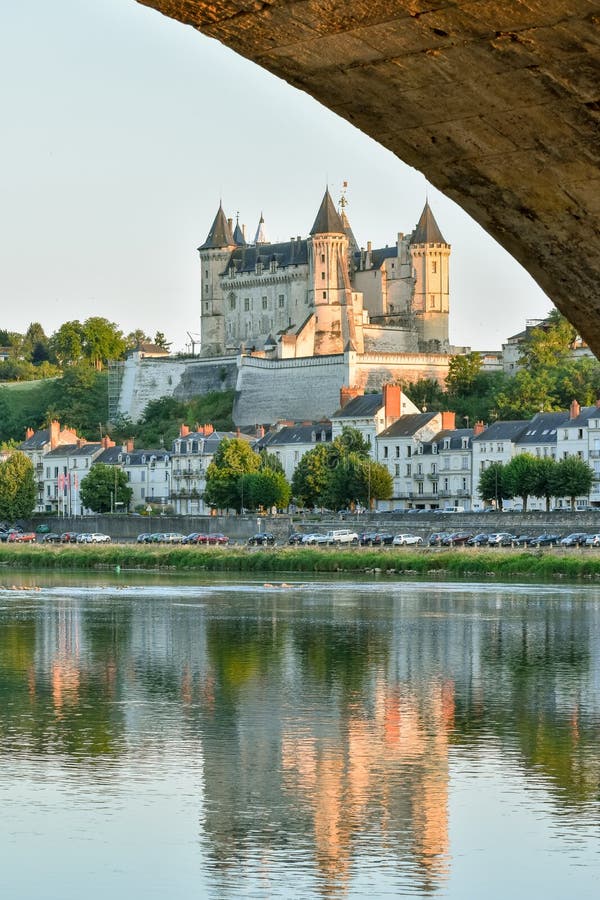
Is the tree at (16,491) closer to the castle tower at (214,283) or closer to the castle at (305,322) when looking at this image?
the castle at (305,322)

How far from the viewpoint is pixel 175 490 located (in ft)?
289

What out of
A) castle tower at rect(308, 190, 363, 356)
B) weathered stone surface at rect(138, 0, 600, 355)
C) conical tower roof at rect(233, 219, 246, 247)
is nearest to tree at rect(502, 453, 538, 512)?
castle tower at rect(308, 190, 363, 356)

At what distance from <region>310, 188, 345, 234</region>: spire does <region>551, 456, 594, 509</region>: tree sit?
40.5 m

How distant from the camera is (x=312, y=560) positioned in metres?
59.3

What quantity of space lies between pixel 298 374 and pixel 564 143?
3733 inches

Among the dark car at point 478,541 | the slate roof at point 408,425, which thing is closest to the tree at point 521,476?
the dark car at point 478,541

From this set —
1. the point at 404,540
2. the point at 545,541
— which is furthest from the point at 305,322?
the point at 545,541

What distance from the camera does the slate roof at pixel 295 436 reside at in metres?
85.1

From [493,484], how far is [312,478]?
954 centimetres

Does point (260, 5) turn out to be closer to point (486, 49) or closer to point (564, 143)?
point (486, 49)

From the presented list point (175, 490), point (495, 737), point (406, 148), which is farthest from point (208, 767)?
point (175, 490)

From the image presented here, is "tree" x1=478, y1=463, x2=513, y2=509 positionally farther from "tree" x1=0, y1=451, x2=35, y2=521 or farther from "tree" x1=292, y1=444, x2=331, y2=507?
"tree" x1=0, y1=451, x2=35, y2=521

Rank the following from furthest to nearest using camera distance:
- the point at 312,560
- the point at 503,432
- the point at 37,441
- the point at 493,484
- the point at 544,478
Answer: the point at 37,441
the point at 503,432
the point at 493,484
the point at 544,478
the point at 312,560

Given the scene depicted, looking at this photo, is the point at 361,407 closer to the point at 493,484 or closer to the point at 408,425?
the point at 408,425
